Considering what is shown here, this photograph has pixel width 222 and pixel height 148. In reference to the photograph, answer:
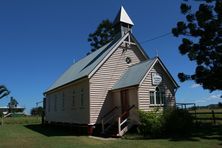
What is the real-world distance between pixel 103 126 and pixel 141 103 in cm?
327

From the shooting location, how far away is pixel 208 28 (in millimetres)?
24109

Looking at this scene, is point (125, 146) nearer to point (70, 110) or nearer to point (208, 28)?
point (70, 110)

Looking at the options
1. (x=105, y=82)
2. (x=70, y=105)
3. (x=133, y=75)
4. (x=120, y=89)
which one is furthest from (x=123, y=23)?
(x=70, y=105)

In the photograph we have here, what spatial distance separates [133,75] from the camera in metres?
21.1

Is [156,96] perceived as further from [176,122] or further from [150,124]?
[150,124]

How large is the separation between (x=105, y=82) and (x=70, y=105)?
528 cm

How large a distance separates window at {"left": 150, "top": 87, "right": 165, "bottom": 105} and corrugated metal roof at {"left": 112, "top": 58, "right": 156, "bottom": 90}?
4.92 feet

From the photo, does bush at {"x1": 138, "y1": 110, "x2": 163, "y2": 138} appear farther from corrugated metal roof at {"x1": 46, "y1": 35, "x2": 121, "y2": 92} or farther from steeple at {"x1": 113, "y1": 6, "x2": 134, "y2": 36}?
steeple at {"x1": 113, "y1": 6, "x2": 134, "y2": 36}

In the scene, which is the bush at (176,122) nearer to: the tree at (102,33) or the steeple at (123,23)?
the steeple at (123,23)

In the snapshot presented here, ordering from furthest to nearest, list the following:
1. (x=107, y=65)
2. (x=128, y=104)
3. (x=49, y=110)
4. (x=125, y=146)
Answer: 1. (x=49, y=110)
2. (x=107, y=65)
3. (x=128, y=104)
4. (x=125, y=146)

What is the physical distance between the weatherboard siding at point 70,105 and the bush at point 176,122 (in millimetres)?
6052

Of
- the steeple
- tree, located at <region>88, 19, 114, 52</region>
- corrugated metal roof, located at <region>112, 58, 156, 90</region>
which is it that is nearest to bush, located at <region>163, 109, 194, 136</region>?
corrugated metal roof, located at <region>112, 58, 156, 90</region>

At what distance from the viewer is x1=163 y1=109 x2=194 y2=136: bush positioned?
18.2 metres

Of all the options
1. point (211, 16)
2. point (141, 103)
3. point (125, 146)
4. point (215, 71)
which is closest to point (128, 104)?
point (141, 103)
